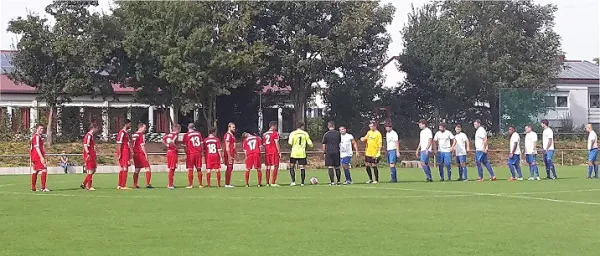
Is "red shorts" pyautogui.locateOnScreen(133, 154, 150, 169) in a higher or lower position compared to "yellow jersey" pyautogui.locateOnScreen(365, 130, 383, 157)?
lower

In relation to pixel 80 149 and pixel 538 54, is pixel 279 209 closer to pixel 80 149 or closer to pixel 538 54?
pixel 80 149

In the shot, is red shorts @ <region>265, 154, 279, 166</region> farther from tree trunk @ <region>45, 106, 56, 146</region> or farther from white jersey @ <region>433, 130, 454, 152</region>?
tree trunk @ <region>45, 106, 56, 146</region>

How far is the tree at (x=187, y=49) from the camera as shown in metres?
44.6

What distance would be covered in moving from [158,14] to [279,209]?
30973mm

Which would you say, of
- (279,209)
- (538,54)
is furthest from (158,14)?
(279,209)

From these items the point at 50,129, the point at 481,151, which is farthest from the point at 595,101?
the point at 481,151

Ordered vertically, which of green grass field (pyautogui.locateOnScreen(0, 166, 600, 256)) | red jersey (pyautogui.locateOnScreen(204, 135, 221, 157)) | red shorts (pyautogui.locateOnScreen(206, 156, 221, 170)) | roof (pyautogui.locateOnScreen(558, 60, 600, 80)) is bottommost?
green grass field (pyautogui.locateOnScreen(0, 166, 600, 256))

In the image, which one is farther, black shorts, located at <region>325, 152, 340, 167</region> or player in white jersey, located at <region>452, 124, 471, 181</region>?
player in white jersey, located at <region>452, 124, 471, 181</region>

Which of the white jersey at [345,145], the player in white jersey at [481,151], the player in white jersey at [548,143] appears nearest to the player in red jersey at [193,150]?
the white jersey at [345,145]

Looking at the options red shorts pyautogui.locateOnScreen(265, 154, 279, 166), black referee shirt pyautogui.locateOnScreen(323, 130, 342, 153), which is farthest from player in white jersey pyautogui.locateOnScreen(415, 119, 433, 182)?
red shorts pyautogui.locateOnScreen(265, 154, 279, 166)

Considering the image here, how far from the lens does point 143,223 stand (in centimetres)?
1363

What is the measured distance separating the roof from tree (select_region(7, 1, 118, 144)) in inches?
1510

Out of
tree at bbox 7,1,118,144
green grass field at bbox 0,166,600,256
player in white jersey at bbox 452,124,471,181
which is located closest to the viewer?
green grass field at bbox 0,166,600,256

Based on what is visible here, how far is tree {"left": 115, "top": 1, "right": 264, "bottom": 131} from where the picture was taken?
4459 centimetres
